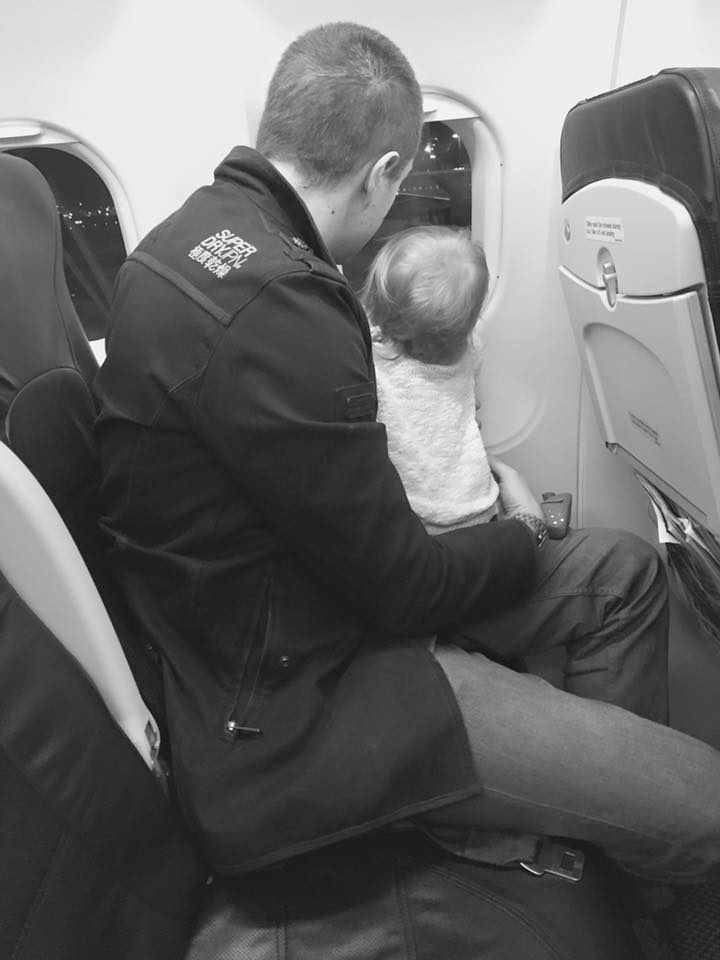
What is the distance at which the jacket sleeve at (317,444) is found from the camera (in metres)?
1.01

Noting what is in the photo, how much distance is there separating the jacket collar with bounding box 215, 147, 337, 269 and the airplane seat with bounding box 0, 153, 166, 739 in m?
0.33

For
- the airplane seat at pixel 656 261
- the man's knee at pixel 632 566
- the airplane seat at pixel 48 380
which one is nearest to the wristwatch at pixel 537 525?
the man's knee at pixel 632 566

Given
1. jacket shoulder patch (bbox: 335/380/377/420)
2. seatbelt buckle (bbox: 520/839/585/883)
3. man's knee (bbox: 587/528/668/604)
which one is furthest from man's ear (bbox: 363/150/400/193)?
seatbelt buckle (bbox: 520/839/585/883)

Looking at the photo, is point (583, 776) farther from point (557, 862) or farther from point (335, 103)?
point (335, 103)

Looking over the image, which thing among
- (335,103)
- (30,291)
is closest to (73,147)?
(30,291)

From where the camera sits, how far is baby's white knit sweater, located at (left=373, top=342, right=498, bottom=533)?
1603 millimetres

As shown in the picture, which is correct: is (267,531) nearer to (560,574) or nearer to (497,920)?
(497,920)

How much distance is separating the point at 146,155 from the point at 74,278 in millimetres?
419

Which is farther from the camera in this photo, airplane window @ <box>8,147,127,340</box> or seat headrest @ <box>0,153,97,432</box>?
airplane window @ <box>8,147,127,340</box>

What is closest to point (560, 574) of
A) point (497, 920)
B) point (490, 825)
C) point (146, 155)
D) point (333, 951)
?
point (490, 825)

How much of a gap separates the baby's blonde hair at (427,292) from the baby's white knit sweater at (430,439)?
0.04 m

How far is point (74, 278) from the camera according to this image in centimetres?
196

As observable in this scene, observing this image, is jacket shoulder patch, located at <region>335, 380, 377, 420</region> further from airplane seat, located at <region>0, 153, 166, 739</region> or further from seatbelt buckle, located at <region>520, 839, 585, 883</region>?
seatbelt buckle, located at <region>520, 839, 585, 883</region>

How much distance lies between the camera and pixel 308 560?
1136 mm
